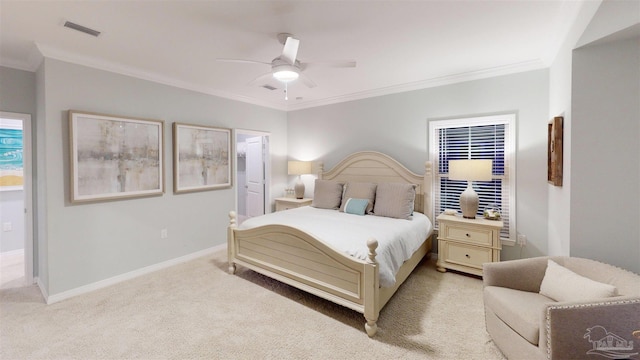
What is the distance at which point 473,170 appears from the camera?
10.1 ft

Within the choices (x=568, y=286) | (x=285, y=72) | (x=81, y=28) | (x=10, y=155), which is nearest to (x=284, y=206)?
(x=285, y=72)

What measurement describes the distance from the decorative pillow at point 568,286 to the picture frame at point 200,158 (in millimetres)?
3967

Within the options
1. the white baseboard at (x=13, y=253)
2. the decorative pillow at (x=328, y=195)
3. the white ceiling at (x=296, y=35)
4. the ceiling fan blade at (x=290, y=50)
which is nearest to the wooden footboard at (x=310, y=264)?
the decorative pillow at (x=328, y=195)

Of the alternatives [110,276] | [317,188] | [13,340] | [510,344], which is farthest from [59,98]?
[510,344]

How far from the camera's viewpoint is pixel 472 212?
3.20m

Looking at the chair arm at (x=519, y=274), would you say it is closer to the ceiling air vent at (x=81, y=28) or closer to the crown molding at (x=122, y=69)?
the ceiling air vent at (x=81, y=28)

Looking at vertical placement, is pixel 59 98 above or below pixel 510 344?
above

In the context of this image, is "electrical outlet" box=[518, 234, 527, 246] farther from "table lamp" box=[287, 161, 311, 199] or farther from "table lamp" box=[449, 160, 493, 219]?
"table lamp" box=[287, 161, 311, 199]

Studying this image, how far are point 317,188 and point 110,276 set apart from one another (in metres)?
2.81

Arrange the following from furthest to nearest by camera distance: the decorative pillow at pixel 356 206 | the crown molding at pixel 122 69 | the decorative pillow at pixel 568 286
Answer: the decorative pillow at pixel 356 206 < the crown molding at pixel 122 69 < the decorative pillow at pixel 568 286

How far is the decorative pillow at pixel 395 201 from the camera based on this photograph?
11.0ft

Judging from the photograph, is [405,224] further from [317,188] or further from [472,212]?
[317,188]

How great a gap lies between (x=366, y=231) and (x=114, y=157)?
2956mm

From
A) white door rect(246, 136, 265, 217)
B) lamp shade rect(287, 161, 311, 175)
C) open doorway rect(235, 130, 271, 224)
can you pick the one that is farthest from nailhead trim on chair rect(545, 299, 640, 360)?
white door rect(246, 136, 265, 217)
